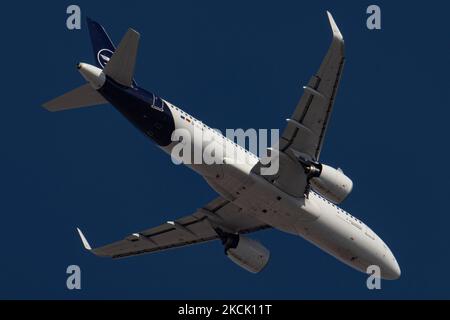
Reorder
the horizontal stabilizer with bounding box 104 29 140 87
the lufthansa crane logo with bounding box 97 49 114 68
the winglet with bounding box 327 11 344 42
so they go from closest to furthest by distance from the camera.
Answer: the winglet with bounding box 327 11 344 42 → the horizontal stabilizer with bounding box 104 29 140 87 → the lufthansa crane logo with bounding box 97 49 114 68

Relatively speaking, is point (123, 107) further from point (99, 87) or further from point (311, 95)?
point (311, 95)

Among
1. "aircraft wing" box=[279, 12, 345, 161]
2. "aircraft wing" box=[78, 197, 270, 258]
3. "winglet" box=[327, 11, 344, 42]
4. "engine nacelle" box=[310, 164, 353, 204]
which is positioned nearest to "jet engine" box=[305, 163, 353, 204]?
"engine nacelle" box=[310, 164, 353, 204]

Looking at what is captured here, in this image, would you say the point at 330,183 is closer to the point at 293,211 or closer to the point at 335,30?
the point at 293,211

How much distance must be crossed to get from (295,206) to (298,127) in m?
4.52

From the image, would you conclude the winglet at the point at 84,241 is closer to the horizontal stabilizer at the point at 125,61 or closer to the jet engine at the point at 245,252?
the jet engine at the point at 245,252

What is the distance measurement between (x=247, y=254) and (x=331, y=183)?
7360 millimetres

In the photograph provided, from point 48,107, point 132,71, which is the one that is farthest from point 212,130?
point 48,107

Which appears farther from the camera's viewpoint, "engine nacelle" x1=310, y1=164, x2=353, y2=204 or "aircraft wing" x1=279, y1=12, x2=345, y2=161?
"engine nacelle" x1=310, y1=164, x2=353, y2=204

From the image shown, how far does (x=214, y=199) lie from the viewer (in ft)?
149

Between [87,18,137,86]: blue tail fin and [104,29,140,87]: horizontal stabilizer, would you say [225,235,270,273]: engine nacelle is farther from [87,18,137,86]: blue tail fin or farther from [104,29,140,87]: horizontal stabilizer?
[87,18,137,86]: blue tail fin

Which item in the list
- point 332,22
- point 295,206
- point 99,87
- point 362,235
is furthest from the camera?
point 362,235

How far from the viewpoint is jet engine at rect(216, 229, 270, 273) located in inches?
1809

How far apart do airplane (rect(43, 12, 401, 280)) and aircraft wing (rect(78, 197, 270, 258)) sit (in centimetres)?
6

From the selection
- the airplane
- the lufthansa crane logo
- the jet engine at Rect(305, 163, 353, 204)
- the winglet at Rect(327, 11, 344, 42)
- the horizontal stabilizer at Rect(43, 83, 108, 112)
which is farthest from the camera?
the lufthansa crane logo
